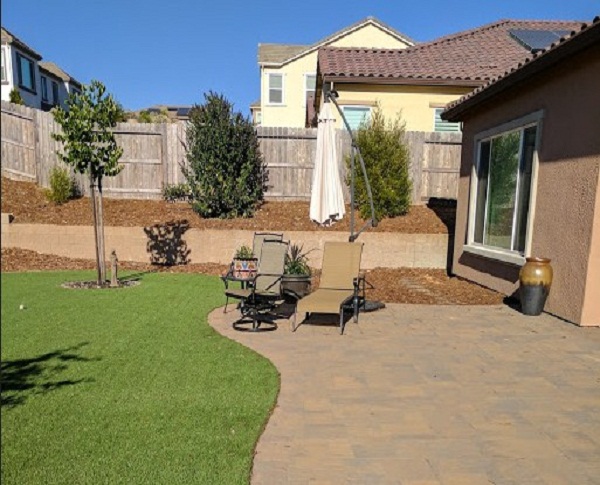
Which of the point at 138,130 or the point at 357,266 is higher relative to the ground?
the point at 138,130

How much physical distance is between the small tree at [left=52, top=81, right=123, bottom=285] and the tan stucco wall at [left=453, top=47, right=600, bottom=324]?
292 inches

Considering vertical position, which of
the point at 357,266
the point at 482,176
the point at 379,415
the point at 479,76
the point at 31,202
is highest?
the point at 479,76

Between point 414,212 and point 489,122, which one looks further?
point 414,212

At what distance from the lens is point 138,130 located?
13688 mm

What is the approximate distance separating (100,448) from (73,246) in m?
8.89

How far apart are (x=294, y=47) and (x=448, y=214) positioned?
2302 cm

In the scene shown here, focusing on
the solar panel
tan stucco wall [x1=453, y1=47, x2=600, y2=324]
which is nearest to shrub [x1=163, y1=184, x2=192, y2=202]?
tan stucco wall [x1=453, y1=47, x2=600, y2=324]

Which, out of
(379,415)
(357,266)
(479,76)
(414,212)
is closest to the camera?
(379,415)

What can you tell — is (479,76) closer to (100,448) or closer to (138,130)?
(138,130)

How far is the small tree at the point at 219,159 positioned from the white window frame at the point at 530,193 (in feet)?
19.7

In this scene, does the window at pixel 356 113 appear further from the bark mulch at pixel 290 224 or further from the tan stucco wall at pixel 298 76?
the tan stucco wall at pixel 298 76

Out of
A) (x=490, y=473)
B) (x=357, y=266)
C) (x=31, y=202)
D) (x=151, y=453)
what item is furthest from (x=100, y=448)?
(x=31, y=202)

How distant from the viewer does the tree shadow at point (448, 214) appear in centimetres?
1106

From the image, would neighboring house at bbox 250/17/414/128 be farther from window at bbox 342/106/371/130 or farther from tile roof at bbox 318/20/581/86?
window at bbox 342/106/371/130
